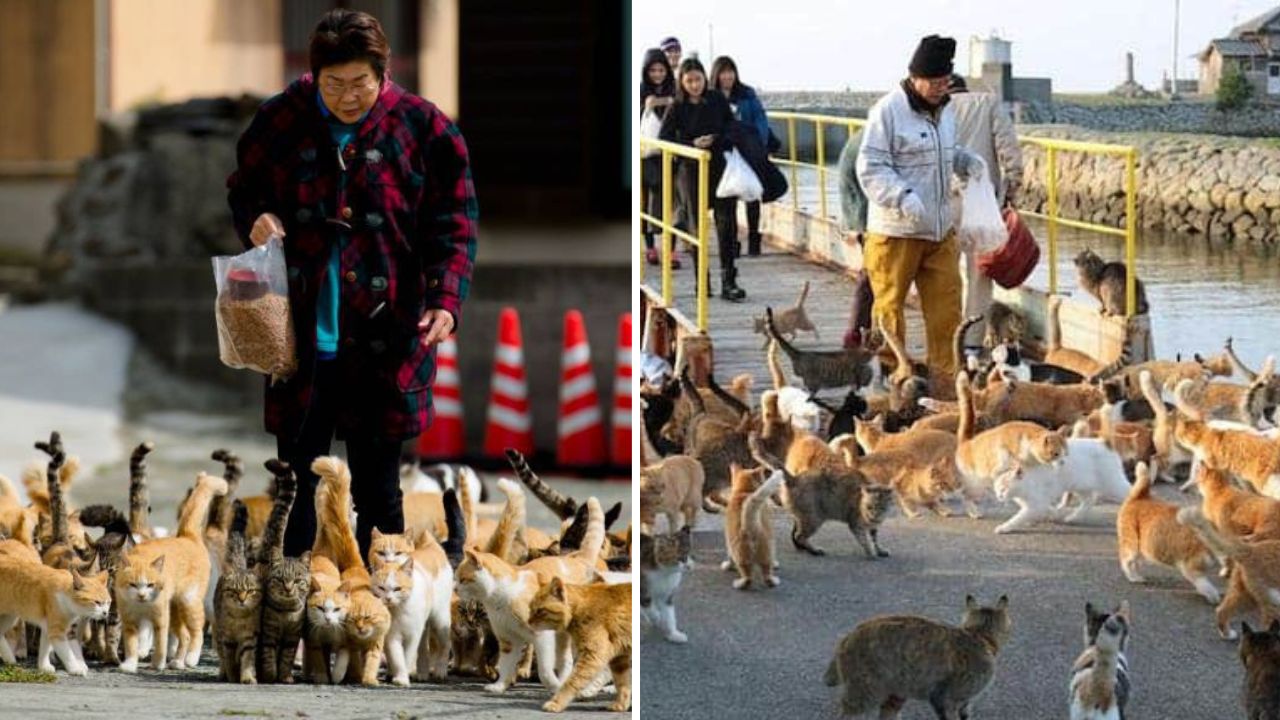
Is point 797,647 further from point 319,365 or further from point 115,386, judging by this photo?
point 115,386

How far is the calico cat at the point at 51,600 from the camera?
283 inches

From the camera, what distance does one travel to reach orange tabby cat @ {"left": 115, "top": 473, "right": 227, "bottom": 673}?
7.25m

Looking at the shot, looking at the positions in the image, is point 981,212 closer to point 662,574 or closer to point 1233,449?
point 1233,449

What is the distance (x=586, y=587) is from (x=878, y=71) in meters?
1.51

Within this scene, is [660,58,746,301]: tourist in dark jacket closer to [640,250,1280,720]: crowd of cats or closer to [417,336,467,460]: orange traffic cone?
[640,250,1280,720]: crowd of cats

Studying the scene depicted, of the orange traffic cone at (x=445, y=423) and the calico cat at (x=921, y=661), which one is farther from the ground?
the calico cat at (x=921, y=661)

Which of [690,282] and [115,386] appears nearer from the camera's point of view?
[690,282]

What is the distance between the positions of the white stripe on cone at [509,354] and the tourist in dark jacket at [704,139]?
317 inches

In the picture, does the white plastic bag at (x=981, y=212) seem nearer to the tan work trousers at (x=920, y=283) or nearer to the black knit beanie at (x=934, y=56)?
the tan work trousers at (x=920, y=283)

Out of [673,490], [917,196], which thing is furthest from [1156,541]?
[673,490]

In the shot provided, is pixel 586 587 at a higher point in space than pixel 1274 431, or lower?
lower

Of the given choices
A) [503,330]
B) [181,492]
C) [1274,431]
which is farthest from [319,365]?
[503,330]

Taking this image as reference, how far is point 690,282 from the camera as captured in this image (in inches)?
270

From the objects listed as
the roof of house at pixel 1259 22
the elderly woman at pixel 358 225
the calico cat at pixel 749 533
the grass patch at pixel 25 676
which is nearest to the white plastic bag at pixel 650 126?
the elderly woman at pixel 358 225
